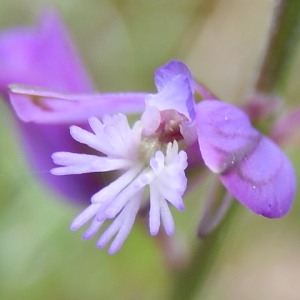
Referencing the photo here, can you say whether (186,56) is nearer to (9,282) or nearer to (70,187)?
(9,282)

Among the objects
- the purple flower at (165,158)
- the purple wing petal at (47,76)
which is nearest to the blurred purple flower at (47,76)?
the purple wing petal at (47,76)

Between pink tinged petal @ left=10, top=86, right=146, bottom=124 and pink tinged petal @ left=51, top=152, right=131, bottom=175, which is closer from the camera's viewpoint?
pink tinged petal @ left=51, top=152, right=131, bottom=175

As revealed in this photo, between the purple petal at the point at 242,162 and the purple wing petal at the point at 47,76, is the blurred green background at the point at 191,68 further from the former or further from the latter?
the purple petal at the point at 242,162

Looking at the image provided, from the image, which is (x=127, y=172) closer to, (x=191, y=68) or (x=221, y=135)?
(x=221, y=135)

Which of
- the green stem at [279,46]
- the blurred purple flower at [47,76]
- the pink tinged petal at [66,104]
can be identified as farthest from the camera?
the blurred purple flower at [47,76]

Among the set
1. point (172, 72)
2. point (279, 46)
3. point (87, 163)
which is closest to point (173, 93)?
point (172, 72)

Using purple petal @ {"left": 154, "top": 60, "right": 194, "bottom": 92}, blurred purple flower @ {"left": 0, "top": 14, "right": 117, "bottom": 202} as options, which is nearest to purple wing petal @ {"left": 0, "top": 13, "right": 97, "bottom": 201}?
blurred purple flower @ {"left": 0, "top": 14, "right": 117, "bottom": 202}

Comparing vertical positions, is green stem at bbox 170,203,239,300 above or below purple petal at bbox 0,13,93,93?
below

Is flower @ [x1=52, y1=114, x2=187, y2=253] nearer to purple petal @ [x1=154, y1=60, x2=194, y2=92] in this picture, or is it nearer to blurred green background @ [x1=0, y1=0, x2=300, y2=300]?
purple petal @ [x1=154, y1=60, x2=194, y2=92]
